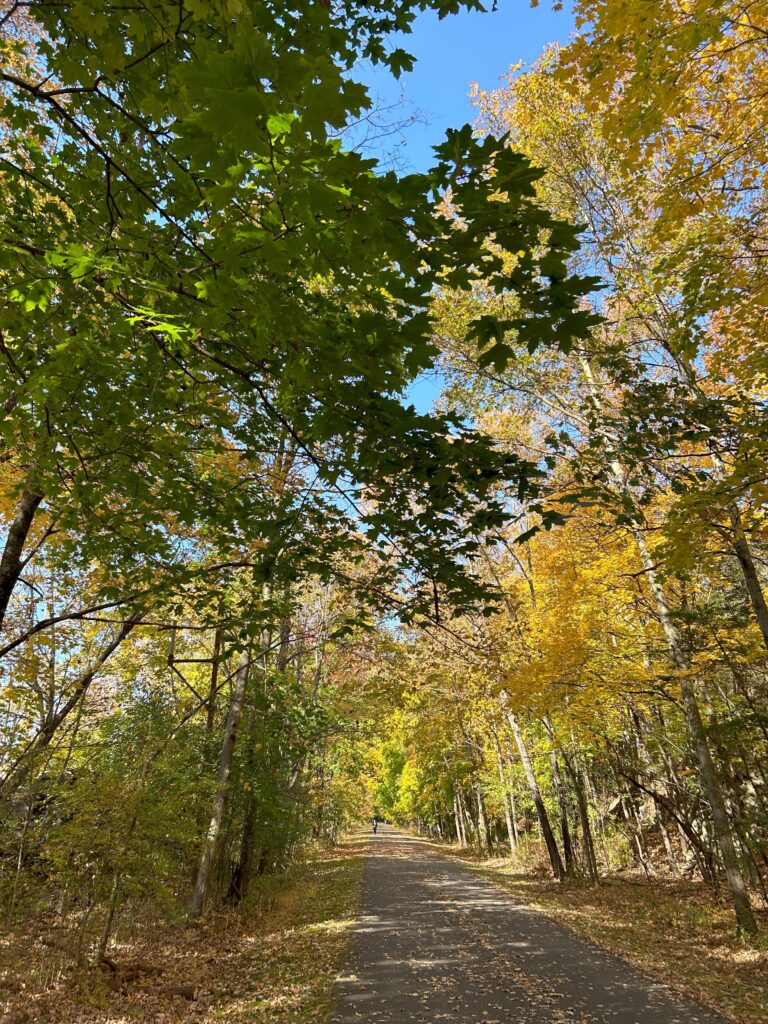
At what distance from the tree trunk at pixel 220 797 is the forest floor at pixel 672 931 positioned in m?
6.43

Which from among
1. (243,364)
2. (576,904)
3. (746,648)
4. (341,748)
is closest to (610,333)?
(746,648)

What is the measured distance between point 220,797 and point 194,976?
10.2 ft

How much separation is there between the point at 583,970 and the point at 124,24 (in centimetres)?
1036

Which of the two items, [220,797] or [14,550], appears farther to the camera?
[220,797]

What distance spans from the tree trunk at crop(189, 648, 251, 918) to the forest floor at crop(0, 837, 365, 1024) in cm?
48

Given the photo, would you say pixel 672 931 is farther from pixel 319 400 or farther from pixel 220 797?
pixel 319 400

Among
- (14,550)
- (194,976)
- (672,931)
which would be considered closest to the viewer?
(14,550)

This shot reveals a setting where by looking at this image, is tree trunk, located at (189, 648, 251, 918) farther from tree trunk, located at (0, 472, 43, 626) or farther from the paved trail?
tree trunk, located at (0, 472, 43, 626)

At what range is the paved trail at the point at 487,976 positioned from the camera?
5.46m

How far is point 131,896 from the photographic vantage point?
7.41 metres

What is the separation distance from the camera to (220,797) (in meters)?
9.98

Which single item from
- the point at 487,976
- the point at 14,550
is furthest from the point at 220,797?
the point at 14,550

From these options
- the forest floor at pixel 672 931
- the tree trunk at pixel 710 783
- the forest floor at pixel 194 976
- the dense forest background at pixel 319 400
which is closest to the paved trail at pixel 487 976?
the forest floor at pixel 672 931

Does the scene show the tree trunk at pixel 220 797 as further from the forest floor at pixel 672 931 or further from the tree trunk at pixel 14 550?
the forest floor at pixel 672 931
